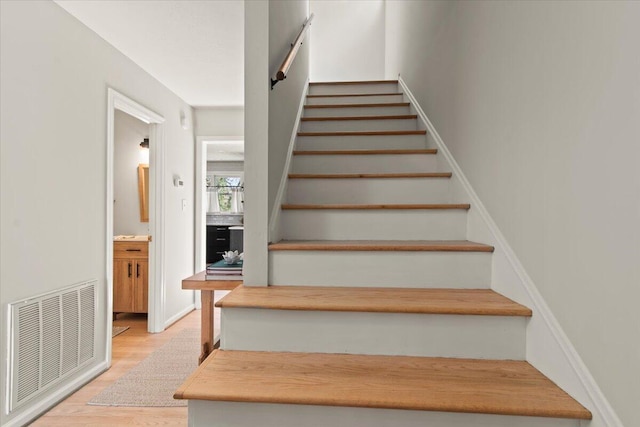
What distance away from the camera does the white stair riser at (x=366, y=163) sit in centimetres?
244

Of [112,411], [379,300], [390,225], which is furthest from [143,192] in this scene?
[379,300]

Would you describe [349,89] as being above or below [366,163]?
above

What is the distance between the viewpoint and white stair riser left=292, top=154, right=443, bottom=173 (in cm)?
244

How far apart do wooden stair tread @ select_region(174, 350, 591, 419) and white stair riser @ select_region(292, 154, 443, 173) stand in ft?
4.45

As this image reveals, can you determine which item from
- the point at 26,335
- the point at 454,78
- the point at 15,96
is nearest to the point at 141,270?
the point at 26,335

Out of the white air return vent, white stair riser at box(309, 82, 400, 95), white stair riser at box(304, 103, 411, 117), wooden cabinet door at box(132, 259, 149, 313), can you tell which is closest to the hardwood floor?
the white air return vent

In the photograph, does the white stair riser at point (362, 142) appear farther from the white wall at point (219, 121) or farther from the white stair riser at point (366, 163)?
the white wall at point (219, 121)

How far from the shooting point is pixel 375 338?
4.47ft

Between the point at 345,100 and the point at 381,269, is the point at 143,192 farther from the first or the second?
the point at 381,269

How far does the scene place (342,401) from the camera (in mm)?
1058

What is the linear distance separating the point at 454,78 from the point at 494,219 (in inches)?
38.2

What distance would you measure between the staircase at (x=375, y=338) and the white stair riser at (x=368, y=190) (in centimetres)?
16

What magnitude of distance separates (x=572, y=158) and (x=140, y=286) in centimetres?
404

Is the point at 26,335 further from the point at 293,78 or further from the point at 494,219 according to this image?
the point at 494,219
